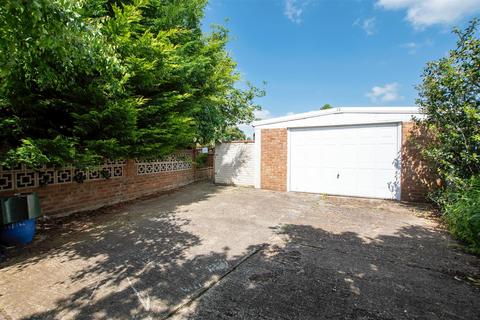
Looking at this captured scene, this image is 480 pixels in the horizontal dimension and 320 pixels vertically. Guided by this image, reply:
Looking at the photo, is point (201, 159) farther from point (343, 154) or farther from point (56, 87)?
point (56, 87)

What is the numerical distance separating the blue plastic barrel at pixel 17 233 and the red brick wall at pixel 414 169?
354 inches

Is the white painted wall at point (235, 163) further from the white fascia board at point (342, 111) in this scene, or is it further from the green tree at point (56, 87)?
the green tree at point (56, 87)

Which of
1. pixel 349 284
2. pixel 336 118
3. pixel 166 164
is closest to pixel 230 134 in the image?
pixel 166 164

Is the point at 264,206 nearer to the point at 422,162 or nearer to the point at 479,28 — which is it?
the point at 422,162

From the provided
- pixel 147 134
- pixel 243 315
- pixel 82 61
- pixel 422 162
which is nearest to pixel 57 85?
pixel 82 61

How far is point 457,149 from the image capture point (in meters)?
5.19

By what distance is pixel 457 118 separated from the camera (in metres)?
5.20

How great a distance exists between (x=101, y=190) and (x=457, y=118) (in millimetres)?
9107

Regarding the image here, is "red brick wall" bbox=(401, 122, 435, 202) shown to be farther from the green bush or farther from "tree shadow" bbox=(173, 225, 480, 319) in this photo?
"tree shadow" bbox=(173, 225, 480, 319)

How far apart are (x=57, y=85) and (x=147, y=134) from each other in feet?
6.44

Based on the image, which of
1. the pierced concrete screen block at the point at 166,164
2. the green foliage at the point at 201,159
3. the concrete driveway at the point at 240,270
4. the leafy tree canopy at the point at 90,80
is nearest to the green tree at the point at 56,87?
the leafy tree canopy at the point at 90,80

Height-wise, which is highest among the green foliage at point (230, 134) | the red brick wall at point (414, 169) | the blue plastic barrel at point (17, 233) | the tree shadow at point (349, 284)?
the green foliage at point (230, 134)

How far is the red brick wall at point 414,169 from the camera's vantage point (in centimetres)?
647

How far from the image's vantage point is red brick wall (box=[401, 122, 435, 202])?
21.2ft
